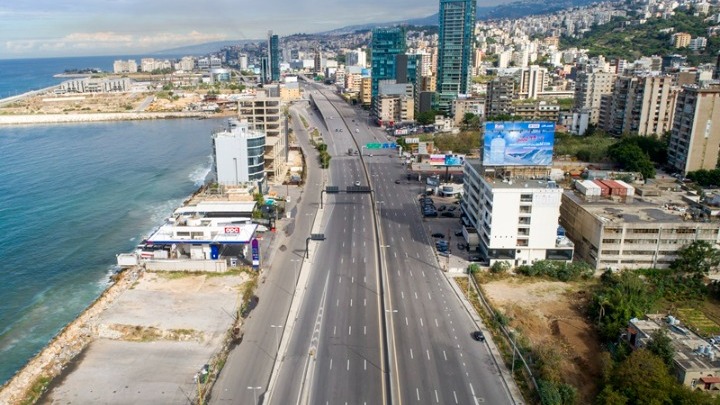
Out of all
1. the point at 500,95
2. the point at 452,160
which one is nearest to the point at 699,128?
the point at 452,160

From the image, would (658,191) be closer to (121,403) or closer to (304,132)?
(121,403)

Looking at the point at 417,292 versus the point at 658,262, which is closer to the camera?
the point at 417,292

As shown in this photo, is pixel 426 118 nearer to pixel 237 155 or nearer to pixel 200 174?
pixel 200 174

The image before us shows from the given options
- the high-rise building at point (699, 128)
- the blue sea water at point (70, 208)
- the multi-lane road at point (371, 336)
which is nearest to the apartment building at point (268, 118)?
the blue sea water at point (70, 208)

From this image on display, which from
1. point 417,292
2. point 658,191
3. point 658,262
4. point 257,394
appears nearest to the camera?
point 257,394

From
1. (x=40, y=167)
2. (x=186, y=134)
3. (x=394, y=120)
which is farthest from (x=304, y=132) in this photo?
(x=40, y=167)

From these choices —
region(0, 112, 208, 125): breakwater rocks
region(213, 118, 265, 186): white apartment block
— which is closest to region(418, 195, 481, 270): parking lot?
region(213, 118, 265, 186): white apartment block

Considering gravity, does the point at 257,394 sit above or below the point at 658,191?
below

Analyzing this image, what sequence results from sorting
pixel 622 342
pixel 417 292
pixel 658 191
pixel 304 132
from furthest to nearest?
1. pixel 304 132
2. pixel 658 191
3. pixel 417 292
4. pixel 622 342
